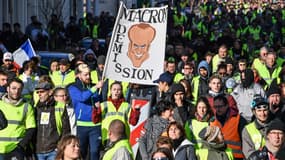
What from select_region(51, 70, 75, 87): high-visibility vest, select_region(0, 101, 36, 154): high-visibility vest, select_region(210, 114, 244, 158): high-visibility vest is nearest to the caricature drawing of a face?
select_region(210, 114, 244, 158): high-visibility vest

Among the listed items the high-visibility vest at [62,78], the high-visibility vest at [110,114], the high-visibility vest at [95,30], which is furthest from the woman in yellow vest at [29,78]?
the high-visibility vest at [95,30]

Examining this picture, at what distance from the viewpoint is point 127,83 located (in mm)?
15844

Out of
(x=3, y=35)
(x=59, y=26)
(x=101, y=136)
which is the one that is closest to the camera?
(x=101, y=136)

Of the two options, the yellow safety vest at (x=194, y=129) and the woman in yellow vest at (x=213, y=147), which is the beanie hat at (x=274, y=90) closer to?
the yellow safety vest at (x=194, y=129)

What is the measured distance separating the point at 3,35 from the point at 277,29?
46.4 feet

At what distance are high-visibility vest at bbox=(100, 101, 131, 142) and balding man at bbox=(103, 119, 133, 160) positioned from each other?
2.67 metres

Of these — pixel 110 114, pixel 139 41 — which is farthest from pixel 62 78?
pixel 110 114

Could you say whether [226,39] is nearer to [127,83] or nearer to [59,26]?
[59,26]

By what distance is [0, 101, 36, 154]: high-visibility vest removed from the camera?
12.7m

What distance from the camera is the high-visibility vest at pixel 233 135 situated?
43.9 ft

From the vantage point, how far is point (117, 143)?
11156 millimetres

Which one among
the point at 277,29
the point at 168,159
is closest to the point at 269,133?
the point at 168,159

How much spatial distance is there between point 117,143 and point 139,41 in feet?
13.5

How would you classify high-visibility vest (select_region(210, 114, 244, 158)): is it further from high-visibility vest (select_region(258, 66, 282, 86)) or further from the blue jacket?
high-visibility vest (select_region(258, 66, 282, 86))
